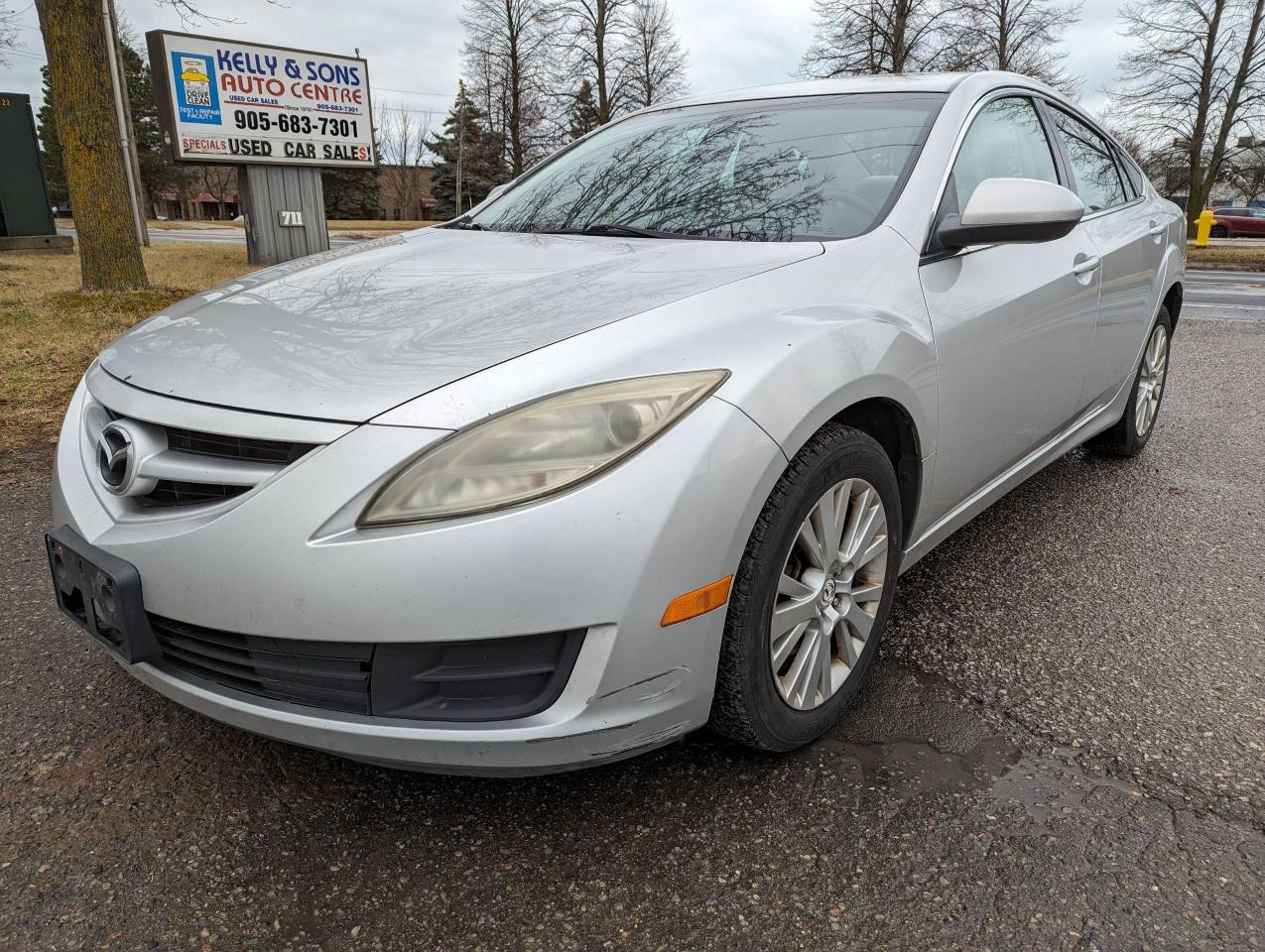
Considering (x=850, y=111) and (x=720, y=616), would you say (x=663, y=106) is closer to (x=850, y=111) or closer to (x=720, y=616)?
(x=850, y=111)

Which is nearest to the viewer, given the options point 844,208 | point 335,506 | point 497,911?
point 335,506

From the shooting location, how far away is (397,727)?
1562 millimetres

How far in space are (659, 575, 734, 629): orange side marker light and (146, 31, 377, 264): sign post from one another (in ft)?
43.1

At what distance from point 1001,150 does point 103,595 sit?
275 cm

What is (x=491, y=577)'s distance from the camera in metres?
1.47

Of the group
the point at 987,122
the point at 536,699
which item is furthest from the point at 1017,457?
the point at 536,699

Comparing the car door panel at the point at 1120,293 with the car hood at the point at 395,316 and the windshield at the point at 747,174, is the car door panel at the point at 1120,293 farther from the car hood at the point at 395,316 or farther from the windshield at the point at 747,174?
the car hood at the point at 395,316

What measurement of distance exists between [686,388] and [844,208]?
→ 1012mm

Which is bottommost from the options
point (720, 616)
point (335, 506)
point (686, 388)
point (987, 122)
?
point (720, 616)

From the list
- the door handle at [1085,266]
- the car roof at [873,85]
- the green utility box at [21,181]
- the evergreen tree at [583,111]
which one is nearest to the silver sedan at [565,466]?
the car roof at [873,85]

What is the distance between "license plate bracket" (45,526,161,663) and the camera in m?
1.67

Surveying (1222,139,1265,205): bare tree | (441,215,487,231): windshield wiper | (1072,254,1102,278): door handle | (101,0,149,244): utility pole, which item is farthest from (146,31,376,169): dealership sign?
(1222,139,1265,205): bare tree

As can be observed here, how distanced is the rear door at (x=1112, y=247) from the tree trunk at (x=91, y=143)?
8398 millimetres

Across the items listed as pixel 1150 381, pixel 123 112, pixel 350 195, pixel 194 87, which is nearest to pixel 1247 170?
pixel 194 87
